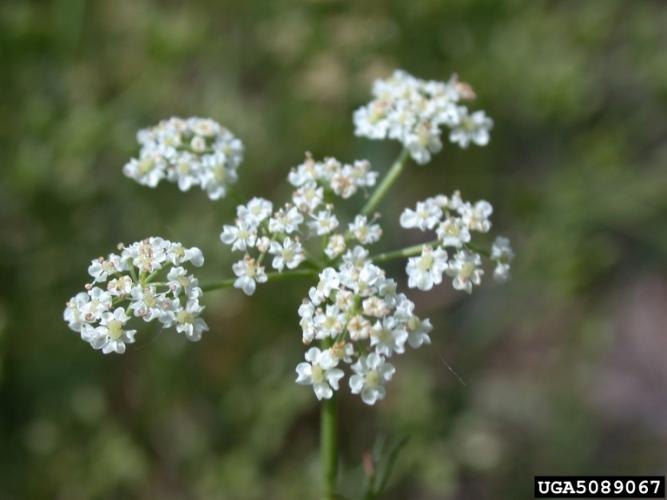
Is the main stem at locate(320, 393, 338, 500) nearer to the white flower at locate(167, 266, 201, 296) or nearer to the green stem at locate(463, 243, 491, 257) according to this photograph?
the white flower at locate(167, 266, 201, 296)

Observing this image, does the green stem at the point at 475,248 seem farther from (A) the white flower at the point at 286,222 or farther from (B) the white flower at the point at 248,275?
(B) the white flower at the point at 248,275

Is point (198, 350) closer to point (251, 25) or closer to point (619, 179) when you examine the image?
point (251, 25)

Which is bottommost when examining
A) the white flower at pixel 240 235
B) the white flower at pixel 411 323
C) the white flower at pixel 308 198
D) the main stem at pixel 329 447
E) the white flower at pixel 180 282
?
the main stem at pixel 329 447

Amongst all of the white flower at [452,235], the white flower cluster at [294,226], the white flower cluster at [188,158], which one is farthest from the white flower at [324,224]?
the white flower cluster at [188,158]

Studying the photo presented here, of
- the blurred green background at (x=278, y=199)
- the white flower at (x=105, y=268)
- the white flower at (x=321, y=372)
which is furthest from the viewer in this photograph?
the blurred green background at (x=278, y=199)

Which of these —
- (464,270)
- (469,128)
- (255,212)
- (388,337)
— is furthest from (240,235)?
(469,128)

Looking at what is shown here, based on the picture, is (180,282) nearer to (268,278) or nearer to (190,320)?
(190,320)

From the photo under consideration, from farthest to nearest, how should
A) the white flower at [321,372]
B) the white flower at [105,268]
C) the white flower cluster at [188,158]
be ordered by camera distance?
the white flower cluster at [188,158] → the white flower at [105,268] → the white flower at [321,372]
